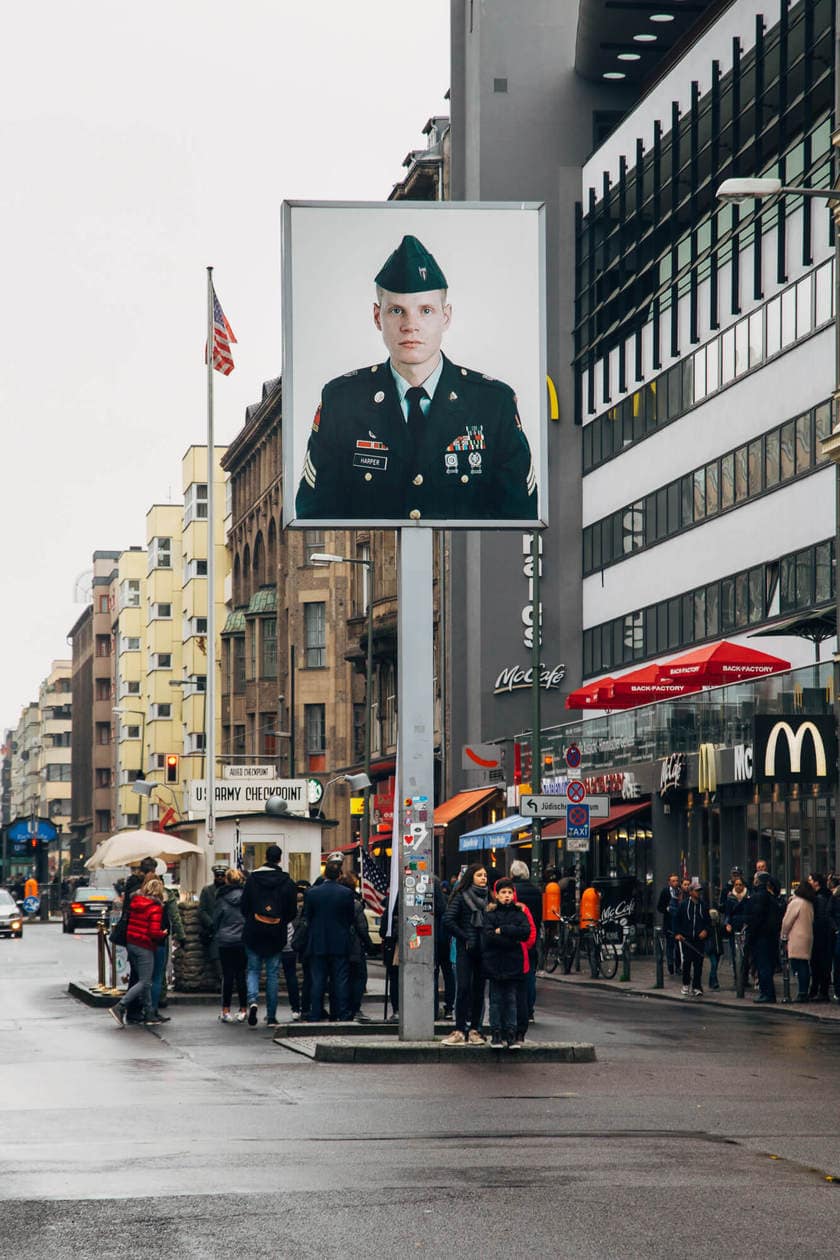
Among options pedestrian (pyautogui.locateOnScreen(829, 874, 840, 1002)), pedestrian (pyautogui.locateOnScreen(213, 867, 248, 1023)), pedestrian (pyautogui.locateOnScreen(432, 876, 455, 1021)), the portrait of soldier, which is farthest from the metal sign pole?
pedestrian (pyautogui.locateOnScreen(829, 874, 840, 1002))

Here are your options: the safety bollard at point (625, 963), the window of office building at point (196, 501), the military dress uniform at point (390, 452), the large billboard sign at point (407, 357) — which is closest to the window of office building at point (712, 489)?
the safety bollard at point (625, 963)

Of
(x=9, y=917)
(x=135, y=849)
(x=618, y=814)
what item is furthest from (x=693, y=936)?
(x=9, y=917)

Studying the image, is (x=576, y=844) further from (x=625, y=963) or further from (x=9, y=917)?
(x=9, y=917)

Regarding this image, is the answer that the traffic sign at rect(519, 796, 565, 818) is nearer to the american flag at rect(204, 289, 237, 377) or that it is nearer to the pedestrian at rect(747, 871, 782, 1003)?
the pedestrian at rect(747, 871, 782, 1003)

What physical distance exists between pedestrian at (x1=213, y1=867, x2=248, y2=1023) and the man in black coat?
75.3 inches

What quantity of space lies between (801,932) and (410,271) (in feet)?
38.2

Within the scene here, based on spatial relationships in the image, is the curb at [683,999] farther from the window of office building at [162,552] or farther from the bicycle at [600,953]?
the window of office building at [162,552]

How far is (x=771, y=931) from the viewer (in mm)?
28781

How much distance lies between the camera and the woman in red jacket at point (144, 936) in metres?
23.1

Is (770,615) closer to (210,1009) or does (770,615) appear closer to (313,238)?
(210,1009)

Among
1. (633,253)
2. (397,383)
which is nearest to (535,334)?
(397,383)

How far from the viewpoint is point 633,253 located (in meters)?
55.3

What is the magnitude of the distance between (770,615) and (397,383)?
83.2 ft

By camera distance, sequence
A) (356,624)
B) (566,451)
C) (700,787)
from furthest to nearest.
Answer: (356,624) < (566,451) < (700,787)
